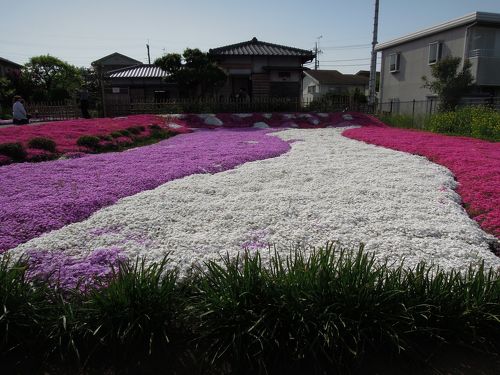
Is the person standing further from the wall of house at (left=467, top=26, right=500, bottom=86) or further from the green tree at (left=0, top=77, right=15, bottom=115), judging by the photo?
the wall of house at (left=467, top=26, right=500, bottom=86)

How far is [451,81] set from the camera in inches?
789

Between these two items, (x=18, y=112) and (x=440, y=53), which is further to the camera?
(x=440, y=53)

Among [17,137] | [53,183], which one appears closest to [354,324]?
[53,183]

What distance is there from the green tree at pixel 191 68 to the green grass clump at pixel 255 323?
22.5 m

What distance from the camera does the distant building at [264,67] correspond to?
26.6 metres

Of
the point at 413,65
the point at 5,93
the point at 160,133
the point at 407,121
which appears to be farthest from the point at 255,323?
the point at 5,93

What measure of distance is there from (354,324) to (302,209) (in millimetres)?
2721

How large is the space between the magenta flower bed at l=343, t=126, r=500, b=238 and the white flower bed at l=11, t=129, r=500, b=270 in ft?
0.71

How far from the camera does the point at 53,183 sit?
20.6 feet

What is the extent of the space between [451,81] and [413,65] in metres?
7.07

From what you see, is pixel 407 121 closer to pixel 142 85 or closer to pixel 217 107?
pixel 217 107

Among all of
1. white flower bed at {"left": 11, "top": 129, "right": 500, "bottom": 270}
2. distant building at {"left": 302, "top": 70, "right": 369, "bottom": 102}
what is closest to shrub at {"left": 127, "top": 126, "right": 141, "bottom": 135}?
white flower bed at {"left": 11, "top": 129, "right": 500, "bottom": 270}

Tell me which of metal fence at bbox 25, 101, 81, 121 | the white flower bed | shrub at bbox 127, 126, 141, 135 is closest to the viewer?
the white flower bed

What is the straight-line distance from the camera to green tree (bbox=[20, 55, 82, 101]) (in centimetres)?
3434
